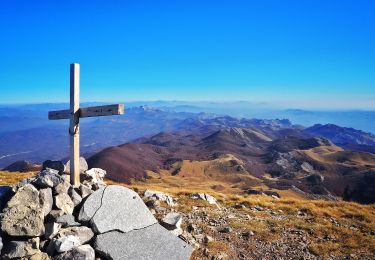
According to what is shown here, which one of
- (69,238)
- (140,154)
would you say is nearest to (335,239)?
(69,238)

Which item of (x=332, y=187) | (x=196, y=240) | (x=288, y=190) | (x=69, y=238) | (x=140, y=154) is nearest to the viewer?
(x=69, y=238)

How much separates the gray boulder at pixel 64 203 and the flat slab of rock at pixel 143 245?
1.60 metres

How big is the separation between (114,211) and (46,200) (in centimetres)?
234

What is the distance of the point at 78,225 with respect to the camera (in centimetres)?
1130

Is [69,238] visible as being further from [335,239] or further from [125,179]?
[125,179]

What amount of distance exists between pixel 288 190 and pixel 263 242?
89.6 m

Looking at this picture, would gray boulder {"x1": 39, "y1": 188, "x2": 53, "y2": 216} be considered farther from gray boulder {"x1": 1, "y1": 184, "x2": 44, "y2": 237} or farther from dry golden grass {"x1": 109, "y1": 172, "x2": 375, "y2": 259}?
dry golden grass {"x1": 109, "y1": 172, "x2": 375, "y2": 259}

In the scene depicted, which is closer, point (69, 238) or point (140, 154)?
point (69, 238)

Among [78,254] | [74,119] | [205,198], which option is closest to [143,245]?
[78,254]

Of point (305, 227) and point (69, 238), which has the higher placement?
point (69, 238)

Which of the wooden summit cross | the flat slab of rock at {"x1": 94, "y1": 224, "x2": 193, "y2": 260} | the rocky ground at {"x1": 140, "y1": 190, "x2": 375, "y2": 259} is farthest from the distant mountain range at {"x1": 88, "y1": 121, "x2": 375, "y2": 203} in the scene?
the wooden summit cross

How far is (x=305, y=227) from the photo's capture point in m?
16.0

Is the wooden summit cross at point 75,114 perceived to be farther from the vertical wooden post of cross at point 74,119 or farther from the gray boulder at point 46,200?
the gray boulder at point 46,200

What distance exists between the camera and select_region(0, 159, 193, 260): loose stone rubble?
10141mm
